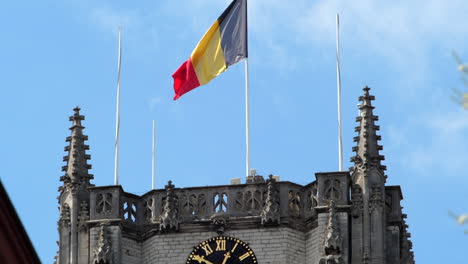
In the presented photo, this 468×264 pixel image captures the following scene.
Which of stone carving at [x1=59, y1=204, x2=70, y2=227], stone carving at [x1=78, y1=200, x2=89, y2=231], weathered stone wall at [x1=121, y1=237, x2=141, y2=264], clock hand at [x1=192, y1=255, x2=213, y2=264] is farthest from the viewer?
stone carving at [x1=59, y1=204, x2=70, y2=227]

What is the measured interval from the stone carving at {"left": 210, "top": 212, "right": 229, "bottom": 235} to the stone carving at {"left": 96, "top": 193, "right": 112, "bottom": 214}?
3386 millimetres

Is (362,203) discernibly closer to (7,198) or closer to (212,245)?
(212,245)

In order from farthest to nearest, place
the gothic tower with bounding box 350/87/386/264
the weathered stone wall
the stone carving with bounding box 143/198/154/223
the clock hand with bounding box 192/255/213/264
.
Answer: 1. the stone carving with bounding box 143/198/154/223
2. the weathered stone wall
3. the clock hand with bounding box 192/255/213/264
4. the gothic tower with bounding box 350/87/386/264

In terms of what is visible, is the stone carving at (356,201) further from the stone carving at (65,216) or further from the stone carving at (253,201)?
the stone carving at (65,216)

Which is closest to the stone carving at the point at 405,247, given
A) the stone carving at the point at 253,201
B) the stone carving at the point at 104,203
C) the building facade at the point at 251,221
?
the building facade at the point at 251,221

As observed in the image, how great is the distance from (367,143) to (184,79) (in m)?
6.89

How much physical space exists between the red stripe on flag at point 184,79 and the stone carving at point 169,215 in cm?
404

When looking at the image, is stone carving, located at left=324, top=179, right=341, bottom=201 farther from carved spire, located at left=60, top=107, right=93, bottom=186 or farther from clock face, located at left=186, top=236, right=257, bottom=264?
carved spire, located at left=60, top=107, right=93, bottom=186

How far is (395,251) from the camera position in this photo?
273 ft

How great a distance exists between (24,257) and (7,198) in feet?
4.06

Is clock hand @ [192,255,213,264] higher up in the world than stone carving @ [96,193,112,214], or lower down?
lower down

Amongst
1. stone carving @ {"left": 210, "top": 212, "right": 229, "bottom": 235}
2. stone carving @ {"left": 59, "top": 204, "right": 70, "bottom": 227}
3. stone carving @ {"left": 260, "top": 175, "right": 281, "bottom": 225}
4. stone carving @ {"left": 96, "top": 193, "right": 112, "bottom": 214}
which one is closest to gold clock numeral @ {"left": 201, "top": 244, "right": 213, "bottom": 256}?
stone carving @ {"left": 210, "top": 212, "right": 229, "bottom": 235}

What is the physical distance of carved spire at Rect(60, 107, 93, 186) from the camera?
85.7m

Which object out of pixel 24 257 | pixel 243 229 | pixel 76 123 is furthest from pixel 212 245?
pixel 24 257
